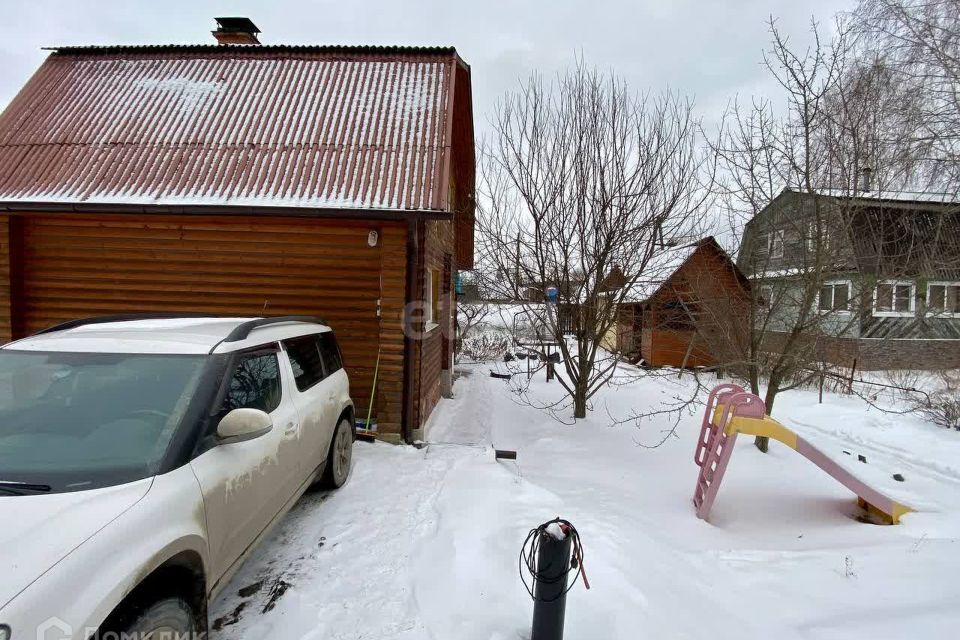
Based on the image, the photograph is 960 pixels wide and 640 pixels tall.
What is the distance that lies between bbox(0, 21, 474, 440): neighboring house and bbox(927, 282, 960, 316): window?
344 inches

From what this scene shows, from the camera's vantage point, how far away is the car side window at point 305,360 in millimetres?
3711

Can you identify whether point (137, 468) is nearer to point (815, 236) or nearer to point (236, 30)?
point (815, 236)

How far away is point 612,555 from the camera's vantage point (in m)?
3.38

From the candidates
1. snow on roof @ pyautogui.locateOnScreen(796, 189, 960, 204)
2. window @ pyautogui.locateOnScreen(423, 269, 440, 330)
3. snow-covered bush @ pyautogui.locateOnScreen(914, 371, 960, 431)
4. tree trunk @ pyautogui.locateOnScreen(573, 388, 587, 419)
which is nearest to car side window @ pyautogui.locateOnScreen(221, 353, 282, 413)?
window @ pyautogui.locateOnScreen(423, 269, 440, 330)

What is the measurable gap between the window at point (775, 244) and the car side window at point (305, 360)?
7342mm

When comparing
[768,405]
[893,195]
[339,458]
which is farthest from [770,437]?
[893,195]

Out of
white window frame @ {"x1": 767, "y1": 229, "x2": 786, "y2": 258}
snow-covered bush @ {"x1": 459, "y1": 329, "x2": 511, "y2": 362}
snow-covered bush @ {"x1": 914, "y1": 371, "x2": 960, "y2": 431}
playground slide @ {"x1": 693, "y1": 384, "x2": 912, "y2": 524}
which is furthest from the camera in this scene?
snow-covered bush @ {"x1": 459, "y1": 329, "x2": 511, "y2": 362}

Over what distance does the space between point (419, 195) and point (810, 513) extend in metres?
6.24

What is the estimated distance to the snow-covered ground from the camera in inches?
105

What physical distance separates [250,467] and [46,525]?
3.46 feet

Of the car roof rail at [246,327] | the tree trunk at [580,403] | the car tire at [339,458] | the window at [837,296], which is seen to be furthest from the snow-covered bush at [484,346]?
the car roof rail at [246,327]

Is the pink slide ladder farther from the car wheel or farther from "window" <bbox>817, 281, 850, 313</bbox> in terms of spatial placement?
the car wheel

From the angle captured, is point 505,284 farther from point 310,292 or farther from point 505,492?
point 505,492

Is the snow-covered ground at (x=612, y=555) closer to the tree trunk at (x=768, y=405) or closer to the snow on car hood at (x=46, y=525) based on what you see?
the tree trunk at (x=768, y=405)
